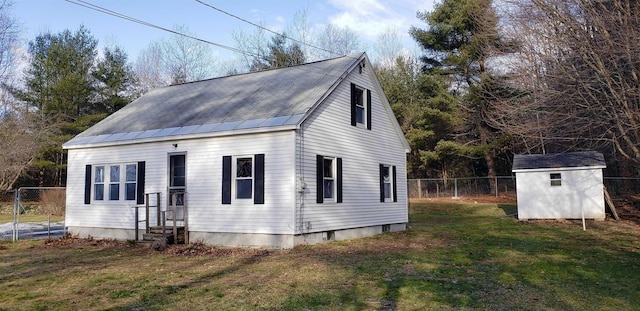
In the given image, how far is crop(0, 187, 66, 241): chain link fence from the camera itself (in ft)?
57.7

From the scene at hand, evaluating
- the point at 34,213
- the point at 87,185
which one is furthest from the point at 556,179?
the point at 34,213

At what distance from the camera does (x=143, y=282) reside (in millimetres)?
8383

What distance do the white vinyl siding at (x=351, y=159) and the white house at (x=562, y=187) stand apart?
6.59m

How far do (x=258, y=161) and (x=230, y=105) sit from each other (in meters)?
3.15

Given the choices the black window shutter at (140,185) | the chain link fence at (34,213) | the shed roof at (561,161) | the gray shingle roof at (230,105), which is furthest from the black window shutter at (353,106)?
the chain link fence at (34,213)

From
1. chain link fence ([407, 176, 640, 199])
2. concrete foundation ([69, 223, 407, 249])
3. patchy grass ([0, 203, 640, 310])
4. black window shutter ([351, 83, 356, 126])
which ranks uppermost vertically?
black window shutter ([351, 83, 356, 126])

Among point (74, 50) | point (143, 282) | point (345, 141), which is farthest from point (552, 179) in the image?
point (74, 50)

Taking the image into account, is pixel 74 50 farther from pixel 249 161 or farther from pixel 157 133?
pixel 249 161

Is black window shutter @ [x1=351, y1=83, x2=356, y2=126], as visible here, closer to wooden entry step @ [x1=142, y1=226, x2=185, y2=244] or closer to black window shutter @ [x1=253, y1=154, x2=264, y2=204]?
black window shutter @ [x1=253, y1=154, x2=264, y2=204]

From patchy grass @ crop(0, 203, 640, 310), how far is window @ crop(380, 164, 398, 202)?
2.57 metres

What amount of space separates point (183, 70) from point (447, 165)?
24.4 meters

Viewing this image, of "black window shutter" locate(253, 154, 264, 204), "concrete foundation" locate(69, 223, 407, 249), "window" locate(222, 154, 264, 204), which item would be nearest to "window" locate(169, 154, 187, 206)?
"concrete foundation" locate(69, 223, 407, 249)

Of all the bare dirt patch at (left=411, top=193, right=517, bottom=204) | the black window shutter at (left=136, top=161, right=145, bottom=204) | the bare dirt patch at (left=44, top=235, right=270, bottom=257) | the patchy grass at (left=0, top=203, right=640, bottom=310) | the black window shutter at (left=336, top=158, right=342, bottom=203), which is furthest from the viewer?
the bare dirt patch at (left=411, top=193, right=517, bottom=204)

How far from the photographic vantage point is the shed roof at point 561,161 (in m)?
19.9
